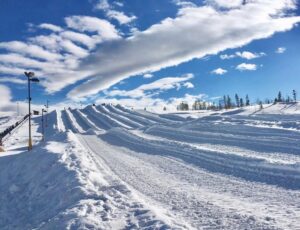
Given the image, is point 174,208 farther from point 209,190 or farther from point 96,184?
point 96,184

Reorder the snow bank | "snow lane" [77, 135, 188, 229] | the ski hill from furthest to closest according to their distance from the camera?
the snow bank
the ski hill
"snow lane" [77, 135, 188, 229]

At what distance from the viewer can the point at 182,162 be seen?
1914cm

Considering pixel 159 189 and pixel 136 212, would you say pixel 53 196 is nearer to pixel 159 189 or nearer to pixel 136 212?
pixel 159 189

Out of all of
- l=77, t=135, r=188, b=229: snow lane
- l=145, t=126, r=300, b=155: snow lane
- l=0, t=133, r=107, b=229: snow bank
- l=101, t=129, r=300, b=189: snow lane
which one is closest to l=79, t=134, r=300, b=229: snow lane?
l=77, t=135, r=188, b=229: snow lane

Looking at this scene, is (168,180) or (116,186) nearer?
(116,186)

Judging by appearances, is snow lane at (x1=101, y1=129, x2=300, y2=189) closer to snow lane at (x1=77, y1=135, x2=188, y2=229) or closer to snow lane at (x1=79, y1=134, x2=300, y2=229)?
snow lane at (x1=79, y1=134, x2=300, y2=229)

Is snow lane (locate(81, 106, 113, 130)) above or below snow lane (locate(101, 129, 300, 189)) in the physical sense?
above

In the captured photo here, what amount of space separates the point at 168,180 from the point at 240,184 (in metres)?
2.55

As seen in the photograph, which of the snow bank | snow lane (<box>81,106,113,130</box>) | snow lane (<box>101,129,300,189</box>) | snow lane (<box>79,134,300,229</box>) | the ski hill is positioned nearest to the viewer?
snow lane (<box>79,134,300,229</box>)

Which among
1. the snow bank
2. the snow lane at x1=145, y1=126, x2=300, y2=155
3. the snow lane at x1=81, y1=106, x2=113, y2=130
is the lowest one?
the snow bank

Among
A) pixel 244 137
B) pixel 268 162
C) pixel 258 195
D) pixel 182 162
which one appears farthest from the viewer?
pixel 244 137

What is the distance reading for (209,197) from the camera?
11891mm

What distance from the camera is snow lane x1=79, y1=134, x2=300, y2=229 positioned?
9.34 meters

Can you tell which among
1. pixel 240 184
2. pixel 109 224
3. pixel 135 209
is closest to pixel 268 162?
pixel 240 184
